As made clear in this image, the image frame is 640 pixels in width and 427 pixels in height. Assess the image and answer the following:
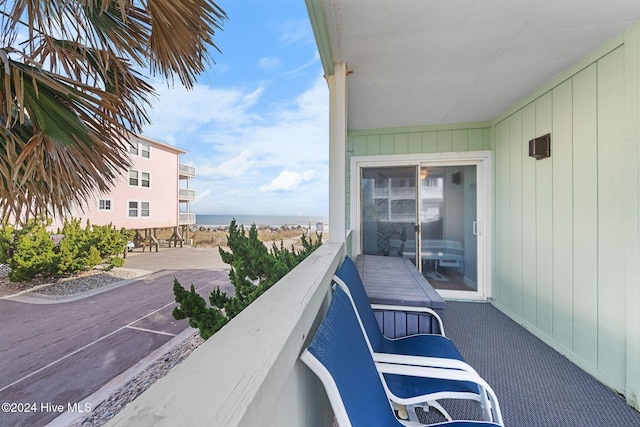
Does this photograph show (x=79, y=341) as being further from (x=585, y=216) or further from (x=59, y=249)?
(x=585, y=216)

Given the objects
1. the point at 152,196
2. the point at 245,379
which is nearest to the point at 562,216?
the point at 245,379

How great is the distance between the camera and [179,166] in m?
4.52

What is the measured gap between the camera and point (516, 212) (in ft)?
8.76

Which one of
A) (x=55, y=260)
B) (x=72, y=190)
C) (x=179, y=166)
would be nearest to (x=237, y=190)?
(x=179, y=166)

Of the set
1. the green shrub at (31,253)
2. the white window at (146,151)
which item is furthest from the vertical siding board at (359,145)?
the green shrub at (31,253)

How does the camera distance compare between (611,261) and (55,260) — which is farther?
(55,260)

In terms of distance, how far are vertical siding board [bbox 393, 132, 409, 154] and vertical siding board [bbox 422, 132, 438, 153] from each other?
0.21 m

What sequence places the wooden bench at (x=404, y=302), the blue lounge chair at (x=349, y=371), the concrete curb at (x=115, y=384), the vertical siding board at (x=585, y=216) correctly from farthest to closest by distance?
1. the vertical siding board at (x=585, y=216)
2. the wooden bench at (x=404, y=302)
3. the concrete curb at (x=115, y=384)
4. the blue lounge chair at (x=349, y=371)

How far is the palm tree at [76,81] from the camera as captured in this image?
41.6 inches

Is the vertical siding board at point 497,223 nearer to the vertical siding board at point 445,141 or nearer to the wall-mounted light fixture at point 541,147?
the vertical siding board at point 445,141

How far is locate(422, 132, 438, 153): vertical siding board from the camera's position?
3217 mm

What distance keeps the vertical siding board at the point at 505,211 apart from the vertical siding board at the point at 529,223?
0.76ft

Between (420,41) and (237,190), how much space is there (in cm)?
563

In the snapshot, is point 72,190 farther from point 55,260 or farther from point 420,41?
point 55,260
